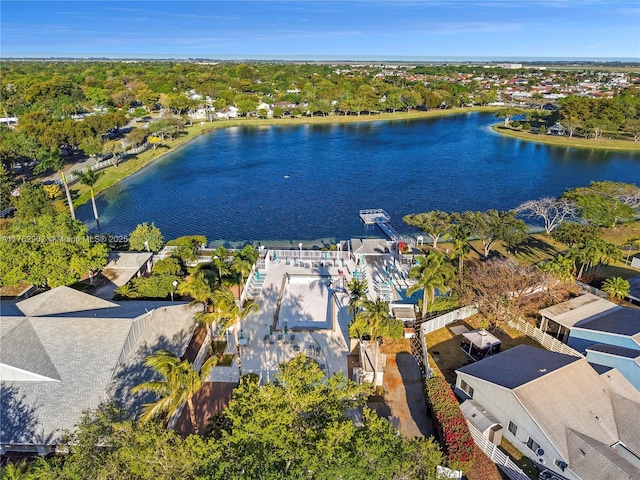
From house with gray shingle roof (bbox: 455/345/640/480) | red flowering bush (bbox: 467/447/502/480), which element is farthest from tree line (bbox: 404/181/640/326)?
red flowering bush (bbox: 467/447/502/480)

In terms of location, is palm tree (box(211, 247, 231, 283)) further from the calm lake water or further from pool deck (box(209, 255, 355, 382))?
the calm lake water

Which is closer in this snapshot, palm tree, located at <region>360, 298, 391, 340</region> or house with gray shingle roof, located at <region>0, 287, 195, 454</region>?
house with gray shingle roof, located at <region>0, 287, 195, 454</region>

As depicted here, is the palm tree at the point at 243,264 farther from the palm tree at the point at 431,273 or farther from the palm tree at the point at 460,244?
the palm tree at the point at 460,244

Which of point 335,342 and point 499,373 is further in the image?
point 335,342

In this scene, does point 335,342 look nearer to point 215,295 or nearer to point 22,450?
point 215,295

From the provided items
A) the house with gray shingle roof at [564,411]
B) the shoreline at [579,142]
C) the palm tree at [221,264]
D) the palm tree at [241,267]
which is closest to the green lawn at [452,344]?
the house with gray shingle roof at [564,411]

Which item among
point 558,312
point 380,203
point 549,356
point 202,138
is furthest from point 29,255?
point 202,138

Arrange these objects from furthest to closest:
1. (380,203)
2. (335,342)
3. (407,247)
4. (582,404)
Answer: (380,203) < (407,247) < (335,342) < (582,404)
